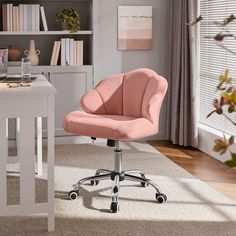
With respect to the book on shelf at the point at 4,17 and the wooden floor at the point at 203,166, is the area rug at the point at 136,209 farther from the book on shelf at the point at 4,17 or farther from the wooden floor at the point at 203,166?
the book on shelf at the point at 4,17

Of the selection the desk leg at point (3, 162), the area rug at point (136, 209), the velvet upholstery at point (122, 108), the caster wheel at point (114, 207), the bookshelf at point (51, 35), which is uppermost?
the bookshelf at point (51, 35)

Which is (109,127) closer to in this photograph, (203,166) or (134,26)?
(203,166)

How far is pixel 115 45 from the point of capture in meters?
5.41

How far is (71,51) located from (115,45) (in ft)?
1.69

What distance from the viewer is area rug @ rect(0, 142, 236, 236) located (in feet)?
9.25

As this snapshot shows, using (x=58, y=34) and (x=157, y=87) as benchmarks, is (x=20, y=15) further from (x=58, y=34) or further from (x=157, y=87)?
(x=157, y=87)

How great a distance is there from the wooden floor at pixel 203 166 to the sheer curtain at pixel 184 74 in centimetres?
15

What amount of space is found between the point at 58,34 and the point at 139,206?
2695mm

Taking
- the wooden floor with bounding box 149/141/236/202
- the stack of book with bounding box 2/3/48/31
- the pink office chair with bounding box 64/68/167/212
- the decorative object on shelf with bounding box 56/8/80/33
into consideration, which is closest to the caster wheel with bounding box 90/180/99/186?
the pink office chair with bounding box 64/68/167/212

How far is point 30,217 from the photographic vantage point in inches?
118

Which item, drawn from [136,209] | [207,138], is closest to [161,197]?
[136,209]

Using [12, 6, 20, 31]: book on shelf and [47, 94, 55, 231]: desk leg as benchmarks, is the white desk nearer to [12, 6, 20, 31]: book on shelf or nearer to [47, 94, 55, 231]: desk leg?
[47, 94, 55, 231]: desk leg

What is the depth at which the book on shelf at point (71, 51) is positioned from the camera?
5.21 metres

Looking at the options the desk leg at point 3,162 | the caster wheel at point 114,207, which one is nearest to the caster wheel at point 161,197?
the caster wheel at point 114,207
